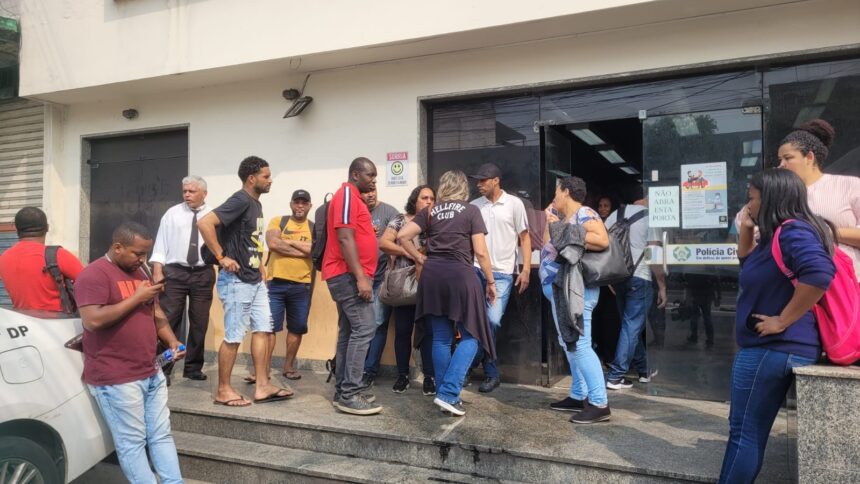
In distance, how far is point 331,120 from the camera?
21.7 ft

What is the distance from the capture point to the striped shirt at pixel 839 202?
11.3 ft

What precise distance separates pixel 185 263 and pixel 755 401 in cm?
498

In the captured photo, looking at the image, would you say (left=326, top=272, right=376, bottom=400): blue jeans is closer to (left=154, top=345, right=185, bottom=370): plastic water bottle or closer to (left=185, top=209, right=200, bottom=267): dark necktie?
(left=154, top=345, right=185, bottom=370): plastic water bottle

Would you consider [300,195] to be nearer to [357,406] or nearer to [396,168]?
[396,168]

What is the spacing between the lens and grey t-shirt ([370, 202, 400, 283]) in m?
5.68

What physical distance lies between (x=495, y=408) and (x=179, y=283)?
3.31 m

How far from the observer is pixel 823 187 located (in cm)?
347

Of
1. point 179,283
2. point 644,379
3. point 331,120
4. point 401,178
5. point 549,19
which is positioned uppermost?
point 549,19

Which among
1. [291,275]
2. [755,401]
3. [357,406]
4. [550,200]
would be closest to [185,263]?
[291,275]

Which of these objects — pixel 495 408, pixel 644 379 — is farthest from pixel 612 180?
pixel 495 408

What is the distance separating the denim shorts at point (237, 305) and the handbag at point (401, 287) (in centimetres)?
108

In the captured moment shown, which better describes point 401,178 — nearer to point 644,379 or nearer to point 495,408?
point 495,408

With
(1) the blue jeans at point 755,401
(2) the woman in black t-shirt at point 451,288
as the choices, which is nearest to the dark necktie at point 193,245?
(2) the woman in black t-shirt at point 451,288

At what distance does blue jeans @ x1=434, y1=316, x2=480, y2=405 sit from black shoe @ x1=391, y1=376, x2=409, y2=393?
0.96 m
